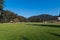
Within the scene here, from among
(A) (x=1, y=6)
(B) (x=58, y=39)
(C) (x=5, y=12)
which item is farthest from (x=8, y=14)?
(B) (x=58, y=39)

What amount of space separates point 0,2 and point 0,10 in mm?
5859

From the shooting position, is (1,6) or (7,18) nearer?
(1,6)

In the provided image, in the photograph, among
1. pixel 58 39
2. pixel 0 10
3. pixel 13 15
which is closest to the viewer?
pixel 58 39

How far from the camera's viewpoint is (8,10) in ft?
253

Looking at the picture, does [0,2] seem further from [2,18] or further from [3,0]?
[2,18]

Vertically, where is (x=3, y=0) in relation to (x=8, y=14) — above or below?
above

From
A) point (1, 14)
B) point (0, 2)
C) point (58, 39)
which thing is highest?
point (0, 2)

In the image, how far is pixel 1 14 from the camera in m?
69.6

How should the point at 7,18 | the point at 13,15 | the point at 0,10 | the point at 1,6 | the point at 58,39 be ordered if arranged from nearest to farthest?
the point at 58,39, the point at 1,6, the point at 0,10, the point at 7,18, the point at 13,15

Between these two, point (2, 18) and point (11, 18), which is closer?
point (2, 18)

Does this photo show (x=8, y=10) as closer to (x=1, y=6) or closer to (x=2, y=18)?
(x=2, y=18)

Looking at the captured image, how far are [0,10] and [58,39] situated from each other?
2361 inches

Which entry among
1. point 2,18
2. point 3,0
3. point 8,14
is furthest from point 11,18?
point 3,0

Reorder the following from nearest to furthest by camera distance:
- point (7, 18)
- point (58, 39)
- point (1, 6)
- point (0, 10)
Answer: point (58, 39)
point (1, 6)
point (0, 10)
point (7, 18)
